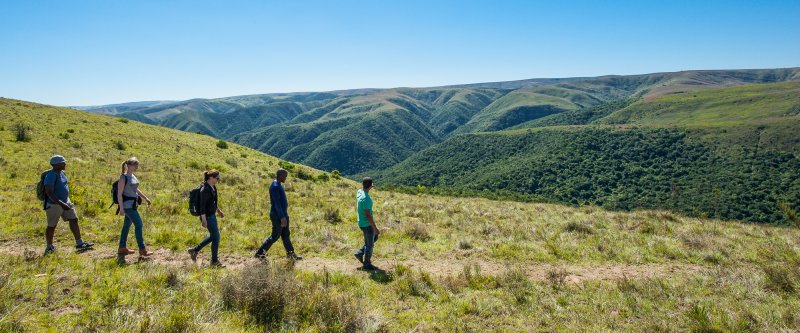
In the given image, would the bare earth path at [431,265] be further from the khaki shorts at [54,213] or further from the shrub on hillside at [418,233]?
the shrub on hillside at [418,233]

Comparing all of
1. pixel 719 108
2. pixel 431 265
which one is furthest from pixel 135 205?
pixel 719 108

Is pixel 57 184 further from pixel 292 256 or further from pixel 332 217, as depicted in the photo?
pixel 332 217

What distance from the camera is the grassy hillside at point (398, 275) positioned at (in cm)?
539

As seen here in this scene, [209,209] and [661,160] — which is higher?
[209,209]

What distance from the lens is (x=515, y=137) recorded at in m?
150

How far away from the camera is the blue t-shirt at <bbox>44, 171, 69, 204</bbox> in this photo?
747 cm

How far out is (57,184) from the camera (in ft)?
25.0

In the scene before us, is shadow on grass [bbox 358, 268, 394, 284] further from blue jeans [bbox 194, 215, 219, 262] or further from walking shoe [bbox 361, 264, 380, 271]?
blue jeans [bbox 194, 215, 219, 262]

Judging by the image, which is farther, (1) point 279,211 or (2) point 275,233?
(2) point 275,233

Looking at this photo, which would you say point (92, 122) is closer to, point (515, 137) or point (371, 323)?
point (371, 323)

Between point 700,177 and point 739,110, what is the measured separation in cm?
7001

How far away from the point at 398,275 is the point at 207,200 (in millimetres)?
4267

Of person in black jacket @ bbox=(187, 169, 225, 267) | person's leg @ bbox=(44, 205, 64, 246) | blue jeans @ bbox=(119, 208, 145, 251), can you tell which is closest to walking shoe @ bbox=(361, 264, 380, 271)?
person in black jacket @ bbox=(187, 169, 225, 267)

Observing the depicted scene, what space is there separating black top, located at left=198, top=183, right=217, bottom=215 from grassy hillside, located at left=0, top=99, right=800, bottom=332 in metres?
1.21
